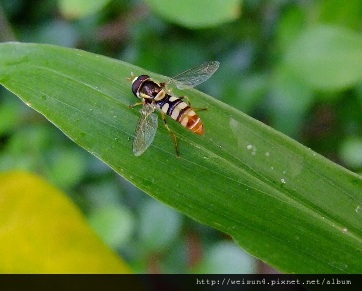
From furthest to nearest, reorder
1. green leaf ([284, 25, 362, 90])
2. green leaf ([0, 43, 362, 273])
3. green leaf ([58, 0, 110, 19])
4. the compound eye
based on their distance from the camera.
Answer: green leaf ([284, 25, 362, 90]), green leaf ([58, 0, 110, 19]), the compound eye, green leaf ([0, 43, 362, 273])

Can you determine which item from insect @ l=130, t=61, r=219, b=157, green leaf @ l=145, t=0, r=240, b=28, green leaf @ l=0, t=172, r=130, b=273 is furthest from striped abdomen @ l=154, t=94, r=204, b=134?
green leaf @ l=0, t=172, r=130, b=273

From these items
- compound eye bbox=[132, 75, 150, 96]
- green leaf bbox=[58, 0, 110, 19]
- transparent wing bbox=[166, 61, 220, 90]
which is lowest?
compound eye bbox=[132, 75, 150, 96]

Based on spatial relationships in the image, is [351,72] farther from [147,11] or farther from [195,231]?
[147,11]

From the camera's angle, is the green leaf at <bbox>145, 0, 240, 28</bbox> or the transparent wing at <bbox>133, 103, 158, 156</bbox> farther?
the green leaf at <bbox>145, 0, 240, 28</bbox>

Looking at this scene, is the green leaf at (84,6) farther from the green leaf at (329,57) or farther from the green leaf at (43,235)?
the green leaf at (329,57)

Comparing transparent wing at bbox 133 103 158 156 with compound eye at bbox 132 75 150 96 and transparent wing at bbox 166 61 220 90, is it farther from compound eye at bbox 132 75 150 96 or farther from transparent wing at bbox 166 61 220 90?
transparent wing at bbox 166 61 220 90

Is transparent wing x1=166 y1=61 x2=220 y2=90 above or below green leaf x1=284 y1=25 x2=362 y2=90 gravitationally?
below

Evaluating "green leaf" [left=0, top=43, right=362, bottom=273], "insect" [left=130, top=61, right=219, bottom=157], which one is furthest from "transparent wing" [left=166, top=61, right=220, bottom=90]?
"green leaf" [left=0, top=43, right=362, bottom=273]

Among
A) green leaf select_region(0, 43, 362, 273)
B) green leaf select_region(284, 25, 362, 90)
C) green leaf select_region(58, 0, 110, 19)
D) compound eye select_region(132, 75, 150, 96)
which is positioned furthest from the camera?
green leaf select_region(284, 25, 362, 90)
